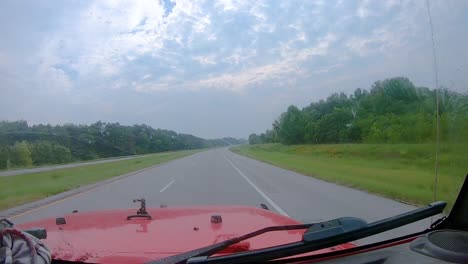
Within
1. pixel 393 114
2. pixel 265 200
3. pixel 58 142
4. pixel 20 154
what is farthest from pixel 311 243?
pixel 58 142

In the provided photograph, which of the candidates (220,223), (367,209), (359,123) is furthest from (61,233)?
(367,209)

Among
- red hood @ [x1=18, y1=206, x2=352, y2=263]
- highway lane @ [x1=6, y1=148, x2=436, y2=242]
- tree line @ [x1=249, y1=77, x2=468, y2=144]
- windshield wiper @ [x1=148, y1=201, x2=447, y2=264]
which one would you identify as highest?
tree line @ [x1=249, y1=77, x2=468, y2=144]

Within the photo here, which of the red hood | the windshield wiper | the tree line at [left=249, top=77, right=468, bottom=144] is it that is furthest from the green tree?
the windshield wiper

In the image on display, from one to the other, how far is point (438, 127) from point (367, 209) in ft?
30.5

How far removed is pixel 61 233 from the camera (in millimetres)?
3949

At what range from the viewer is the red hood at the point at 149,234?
319cm

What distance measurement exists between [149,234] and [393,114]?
2.44 meters

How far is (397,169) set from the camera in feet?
37.5

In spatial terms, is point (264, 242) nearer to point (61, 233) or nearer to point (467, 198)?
point (467, 198)

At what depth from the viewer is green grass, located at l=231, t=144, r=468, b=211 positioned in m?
3.00

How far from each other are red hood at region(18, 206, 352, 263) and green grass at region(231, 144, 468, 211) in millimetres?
772

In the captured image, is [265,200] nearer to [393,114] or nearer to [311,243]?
[393,114]

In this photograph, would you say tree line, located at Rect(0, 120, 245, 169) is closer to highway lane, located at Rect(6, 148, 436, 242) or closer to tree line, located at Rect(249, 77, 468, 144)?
highway lane, located at Rect(6, 148, 436, 242)

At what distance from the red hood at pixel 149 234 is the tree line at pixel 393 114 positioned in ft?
3.29
